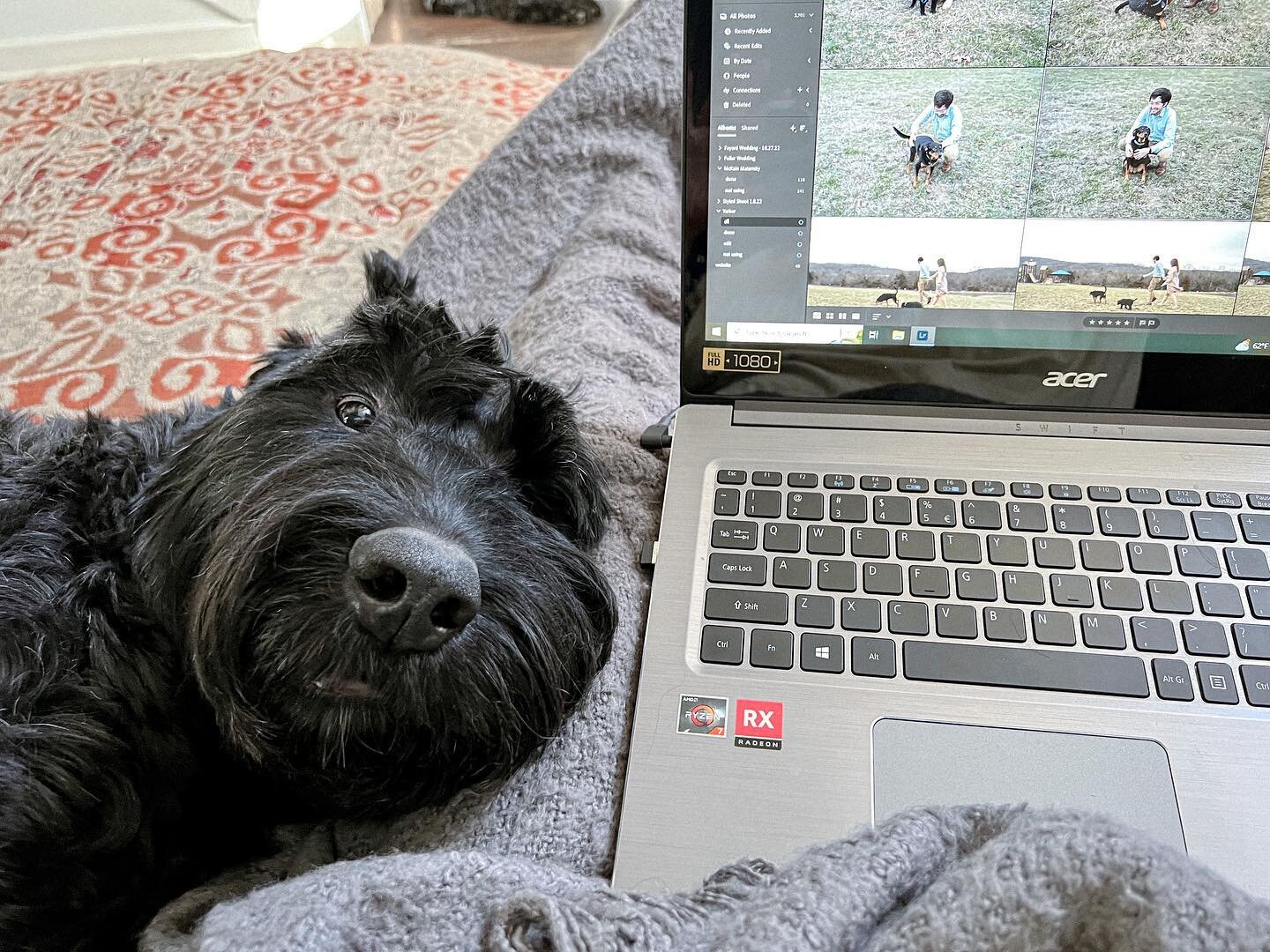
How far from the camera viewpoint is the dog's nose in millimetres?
632

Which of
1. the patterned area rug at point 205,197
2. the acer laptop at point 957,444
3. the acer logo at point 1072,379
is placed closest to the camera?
the acer laptop at point 957,444

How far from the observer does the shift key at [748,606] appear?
85cm

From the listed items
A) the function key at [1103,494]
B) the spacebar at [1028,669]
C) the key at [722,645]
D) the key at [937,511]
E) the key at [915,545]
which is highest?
the function key at [1103,494]

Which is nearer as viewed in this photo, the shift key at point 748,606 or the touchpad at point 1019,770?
the touchpad at point 1019,770

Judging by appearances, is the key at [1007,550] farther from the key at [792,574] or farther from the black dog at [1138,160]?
the black dog at [1138,160]

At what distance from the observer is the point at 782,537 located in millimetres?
911

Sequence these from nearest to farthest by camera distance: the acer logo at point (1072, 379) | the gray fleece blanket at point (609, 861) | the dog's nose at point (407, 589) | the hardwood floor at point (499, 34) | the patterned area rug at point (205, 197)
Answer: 1. the gray fleece blanket at point (609, 861)
2. the dog's nose at point (407, 589)
3. the acer logo at point (1072, 379)
4. the patterned area rug at point (205, 197)
5. the hardwood floor at point (499, 34)

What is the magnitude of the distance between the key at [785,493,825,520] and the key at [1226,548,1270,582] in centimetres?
37

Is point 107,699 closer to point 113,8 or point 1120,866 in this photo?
point 1120,866

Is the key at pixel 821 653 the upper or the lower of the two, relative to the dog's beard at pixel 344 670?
lower

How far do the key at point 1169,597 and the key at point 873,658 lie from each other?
0.24m

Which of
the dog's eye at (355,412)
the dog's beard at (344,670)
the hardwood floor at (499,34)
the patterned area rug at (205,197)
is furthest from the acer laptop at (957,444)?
the hardwood floor at (499,34)

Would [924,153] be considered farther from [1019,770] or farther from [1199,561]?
[1019,770]

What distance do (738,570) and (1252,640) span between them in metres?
0.44
